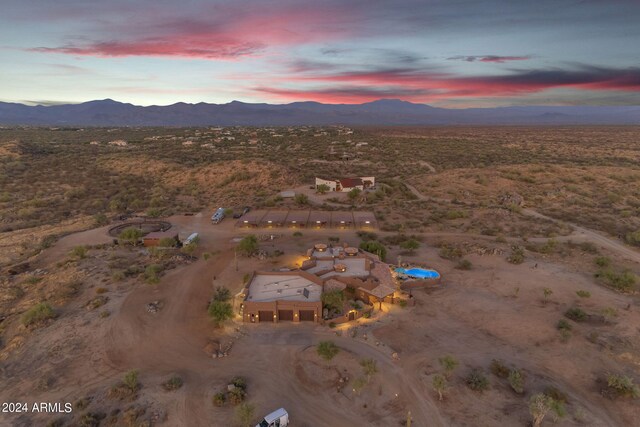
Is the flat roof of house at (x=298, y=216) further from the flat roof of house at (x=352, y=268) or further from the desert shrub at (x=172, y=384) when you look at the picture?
the desert shrub at (x=172, y=384)

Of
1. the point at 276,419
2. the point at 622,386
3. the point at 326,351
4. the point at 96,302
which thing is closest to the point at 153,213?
the point at 96,302

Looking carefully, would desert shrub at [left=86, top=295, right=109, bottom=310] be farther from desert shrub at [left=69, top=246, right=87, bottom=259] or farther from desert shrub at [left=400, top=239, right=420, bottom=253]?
desert shrub at [left=400, top=239, right=420, bottom=253]

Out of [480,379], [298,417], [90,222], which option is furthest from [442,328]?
[90,222]

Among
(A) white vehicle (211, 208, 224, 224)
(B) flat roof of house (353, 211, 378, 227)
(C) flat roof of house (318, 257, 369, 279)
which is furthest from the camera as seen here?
(A) white vehicle (211, 208, 224, 224)

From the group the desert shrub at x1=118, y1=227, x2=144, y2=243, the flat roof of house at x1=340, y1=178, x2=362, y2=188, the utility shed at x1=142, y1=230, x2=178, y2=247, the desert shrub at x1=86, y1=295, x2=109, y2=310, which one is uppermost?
the flat roof of house at x1=340, y1=178, x2=362, y2=188

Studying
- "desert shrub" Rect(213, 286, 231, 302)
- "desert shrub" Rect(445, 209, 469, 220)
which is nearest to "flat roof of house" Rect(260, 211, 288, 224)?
"desert shrub" Rect(213, 286, 231, 302)

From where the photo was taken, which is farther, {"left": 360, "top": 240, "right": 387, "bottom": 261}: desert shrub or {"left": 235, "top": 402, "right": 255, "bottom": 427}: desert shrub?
{"left": 360, "top": 240, "right": 387, "bottom": 261}: desert shrub

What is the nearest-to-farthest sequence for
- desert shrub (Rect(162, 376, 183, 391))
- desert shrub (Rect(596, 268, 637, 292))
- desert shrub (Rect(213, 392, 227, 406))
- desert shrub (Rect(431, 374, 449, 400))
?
→ desert shrub (Rect(213, 392, 227, 406)) → desert shrub (Rect(431, 374, 449, 400)) → desert shrub (Rect(162, 376, 183, 391)) → desert shrub (Rect(596, 268, 637, 292))
